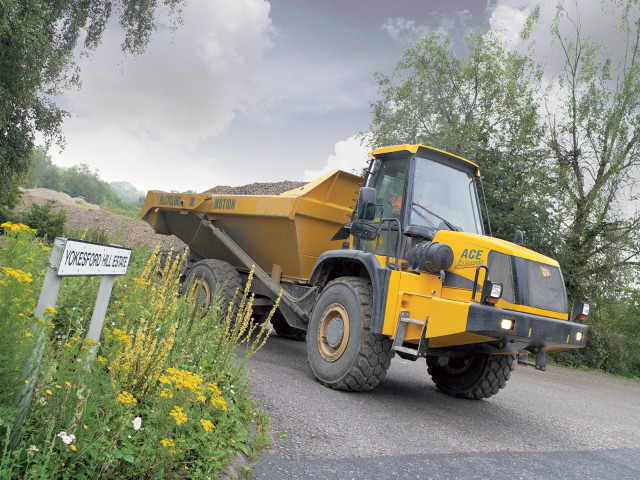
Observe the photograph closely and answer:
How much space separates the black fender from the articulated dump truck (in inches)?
0.5

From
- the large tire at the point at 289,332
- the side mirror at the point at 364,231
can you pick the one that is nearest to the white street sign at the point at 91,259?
the side mirror at the point at 364,231

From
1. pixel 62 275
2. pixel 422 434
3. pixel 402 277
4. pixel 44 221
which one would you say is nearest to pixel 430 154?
pixel 402 277

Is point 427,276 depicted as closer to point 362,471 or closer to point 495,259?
point 495,259

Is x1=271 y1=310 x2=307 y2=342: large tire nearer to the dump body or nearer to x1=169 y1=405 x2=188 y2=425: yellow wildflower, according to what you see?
the dump body

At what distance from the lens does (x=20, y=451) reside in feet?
7.13

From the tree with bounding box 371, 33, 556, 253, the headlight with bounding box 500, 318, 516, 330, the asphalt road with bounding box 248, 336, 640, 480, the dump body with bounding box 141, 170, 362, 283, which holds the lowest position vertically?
the asphalt road with bounding box 248, 336, 640, 480

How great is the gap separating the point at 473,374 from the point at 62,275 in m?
5.35

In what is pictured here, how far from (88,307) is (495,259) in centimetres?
361

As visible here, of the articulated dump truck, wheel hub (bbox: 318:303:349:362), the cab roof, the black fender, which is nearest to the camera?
the articulated dump truck

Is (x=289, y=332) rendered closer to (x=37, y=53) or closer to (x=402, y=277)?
(x=402, y=277)

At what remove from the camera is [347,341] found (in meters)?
5.62

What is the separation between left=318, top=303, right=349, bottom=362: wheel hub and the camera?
5711 millimetres

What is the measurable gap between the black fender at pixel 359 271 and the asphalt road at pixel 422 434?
97 centimetres

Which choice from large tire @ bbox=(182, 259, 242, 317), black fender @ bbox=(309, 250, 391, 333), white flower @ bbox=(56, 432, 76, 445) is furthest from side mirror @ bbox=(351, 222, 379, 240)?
white flower @ bbox=(56, 432, 76, 445)
